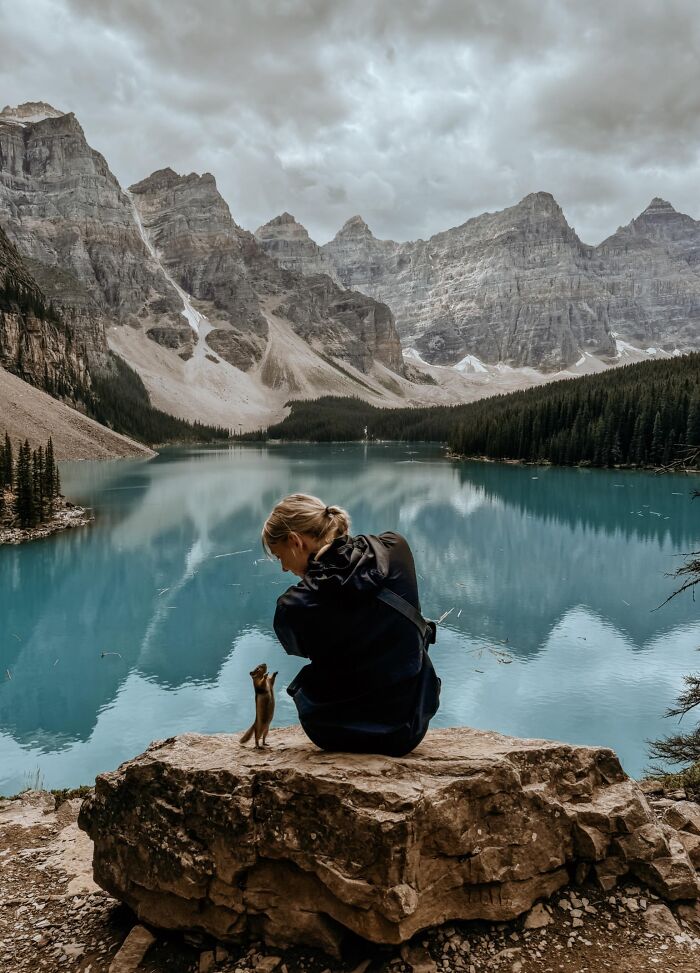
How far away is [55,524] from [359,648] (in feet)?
108

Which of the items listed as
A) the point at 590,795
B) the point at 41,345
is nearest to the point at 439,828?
the point at 590,795

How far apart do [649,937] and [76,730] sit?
1173 cm

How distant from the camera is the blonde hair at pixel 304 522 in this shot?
3.35m

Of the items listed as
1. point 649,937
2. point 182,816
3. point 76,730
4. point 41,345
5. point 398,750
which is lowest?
point 76,730

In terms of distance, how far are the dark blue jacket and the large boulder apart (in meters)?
0.21

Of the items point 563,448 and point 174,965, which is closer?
point 174,965

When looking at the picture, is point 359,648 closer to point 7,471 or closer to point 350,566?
point 350,566

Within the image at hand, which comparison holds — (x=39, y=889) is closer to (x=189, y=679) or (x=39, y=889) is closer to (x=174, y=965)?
(x=174, y=965)

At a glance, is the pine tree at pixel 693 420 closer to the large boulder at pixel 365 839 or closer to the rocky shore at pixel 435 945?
the large boulder at pixel 365 839

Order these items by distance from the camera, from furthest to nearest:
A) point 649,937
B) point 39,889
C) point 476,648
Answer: point 476,648 < point 39,889 < point 649,937

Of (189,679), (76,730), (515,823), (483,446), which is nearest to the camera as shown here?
(515,823)

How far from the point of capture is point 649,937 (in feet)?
10.5

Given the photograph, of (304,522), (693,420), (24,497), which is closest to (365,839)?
(304,522)

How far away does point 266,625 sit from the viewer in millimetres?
18625
